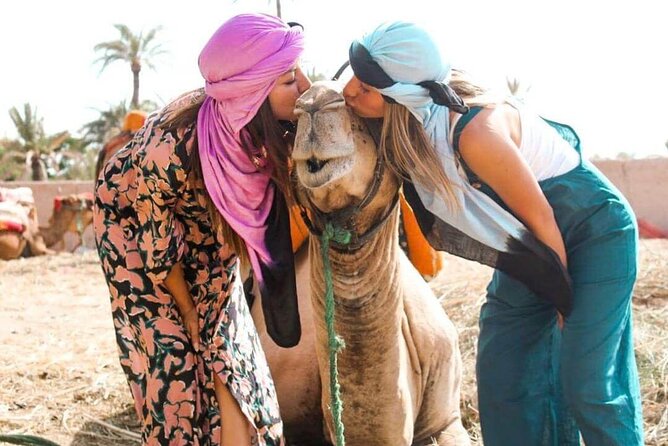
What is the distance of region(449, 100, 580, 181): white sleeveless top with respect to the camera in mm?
2879

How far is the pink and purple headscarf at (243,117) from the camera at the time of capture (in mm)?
2803

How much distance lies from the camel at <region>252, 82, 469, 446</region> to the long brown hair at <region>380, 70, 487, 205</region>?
5 cm

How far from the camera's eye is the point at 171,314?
3215mm

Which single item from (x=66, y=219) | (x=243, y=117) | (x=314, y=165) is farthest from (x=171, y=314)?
(x=66, y=219)

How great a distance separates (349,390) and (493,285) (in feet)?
2.23

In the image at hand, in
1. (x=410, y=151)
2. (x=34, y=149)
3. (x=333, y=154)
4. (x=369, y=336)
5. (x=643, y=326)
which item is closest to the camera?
(x=333, y=154)

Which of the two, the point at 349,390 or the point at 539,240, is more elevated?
the point at 539,240

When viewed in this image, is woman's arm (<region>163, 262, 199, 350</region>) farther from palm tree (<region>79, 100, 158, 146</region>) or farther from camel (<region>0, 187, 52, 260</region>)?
palm tree (<region>79, 100, 158, 146</region>)

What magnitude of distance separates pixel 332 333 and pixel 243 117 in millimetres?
730

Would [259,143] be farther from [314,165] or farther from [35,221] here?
[35,221]

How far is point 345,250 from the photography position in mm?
2762

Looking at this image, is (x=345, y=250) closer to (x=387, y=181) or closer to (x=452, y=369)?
(x=387, y=181)

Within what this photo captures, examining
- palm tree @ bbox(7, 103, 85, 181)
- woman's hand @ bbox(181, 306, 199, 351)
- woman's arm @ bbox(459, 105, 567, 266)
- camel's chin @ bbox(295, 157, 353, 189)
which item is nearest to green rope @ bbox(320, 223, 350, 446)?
camel's chin @ bbox(295, 157, 353, 189)

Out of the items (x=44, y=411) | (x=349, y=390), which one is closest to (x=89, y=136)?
(x=44, y=411)
